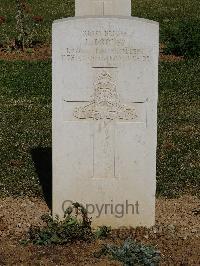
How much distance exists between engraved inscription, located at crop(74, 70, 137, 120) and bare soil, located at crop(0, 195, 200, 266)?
1.13 metres

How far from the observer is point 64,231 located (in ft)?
20.5

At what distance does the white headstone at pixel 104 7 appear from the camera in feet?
23.6

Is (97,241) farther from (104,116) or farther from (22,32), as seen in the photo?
(22,32)

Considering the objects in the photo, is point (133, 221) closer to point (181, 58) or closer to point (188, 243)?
point (188, 243)

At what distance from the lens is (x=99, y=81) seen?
6191mm

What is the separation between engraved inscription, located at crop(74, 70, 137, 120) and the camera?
244 inches

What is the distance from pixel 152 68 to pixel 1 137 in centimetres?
448

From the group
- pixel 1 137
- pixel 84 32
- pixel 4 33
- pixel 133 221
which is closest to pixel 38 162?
pixel 1 137

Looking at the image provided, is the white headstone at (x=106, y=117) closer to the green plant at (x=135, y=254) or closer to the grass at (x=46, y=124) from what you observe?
the green plant at (x=135, y=254)

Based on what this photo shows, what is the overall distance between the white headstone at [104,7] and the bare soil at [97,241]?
2.07 metres

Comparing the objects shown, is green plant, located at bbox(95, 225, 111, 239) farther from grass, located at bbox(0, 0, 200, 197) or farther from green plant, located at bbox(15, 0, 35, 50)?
green plant, located at bbox(15, 0, 35, 50)

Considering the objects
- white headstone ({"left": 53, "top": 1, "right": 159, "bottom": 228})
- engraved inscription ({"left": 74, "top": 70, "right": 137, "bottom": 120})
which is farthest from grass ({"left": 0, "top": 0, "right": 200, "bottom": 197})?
engraved inscription ({"left": 74, "top": 70, "right": 137, "bottom": 120})

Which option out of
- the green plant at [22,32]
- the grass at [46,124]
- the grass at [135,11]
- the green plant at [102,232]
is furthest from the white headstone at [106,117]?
the grass at [135,11]

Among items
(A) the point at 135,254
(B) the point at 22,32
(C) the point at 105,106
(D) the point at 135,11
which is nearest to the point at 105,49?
(C) the point at 105,106
